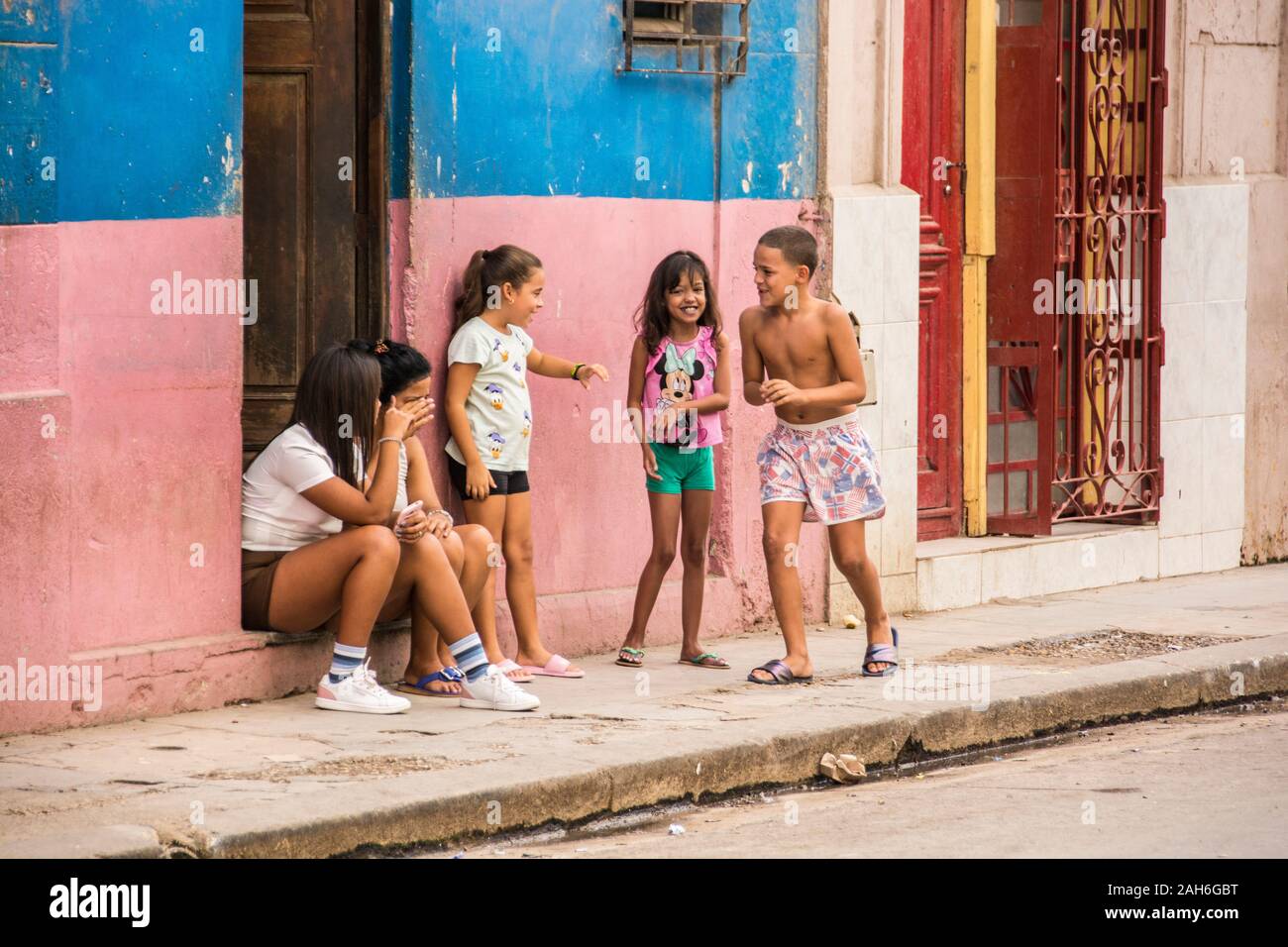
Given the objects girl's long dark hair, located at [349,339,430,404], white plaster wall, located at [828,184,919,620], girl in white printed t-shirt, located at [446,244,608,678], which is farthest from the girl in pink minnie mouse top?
white plaster wall, located at [828,184,919,620]

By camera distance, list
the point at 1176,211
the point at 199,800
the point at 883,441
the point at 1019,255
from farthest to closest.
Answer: the point at 1176,211 < the point at 1019,255 < the point at 883,441 < the point at 199,800

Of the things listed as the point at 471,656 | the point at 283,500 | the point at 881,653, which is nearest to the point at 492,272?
the point at 283,500

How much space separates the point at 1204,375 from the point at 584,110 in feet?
16.0

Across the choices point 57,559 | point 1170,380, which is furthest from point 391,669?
point 1170,380

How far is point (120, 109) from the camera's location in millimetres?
6871

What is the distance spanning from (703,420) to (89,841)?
367cm

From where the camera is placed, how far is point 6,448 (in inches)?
257

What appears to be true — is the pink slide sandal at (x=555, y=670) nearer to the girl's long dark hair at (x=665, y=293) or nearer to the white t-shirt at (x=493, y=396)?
the white t-shirt at (x=493, y=396)

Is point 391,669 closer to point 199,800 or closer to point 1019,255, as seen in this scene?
point 199,800

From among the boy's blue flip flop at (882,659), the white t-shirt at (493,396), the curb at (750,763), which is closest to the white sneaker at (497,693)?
the curb at (750,763)

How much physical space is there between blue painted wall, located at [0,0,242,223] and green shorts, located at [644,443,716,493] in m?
2.07

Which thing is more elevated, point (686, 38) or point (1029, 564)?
point (686, 38)

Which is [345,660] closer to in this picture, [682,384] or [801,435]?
[682,384]

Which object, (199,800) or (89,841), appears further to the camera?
(199,800)
